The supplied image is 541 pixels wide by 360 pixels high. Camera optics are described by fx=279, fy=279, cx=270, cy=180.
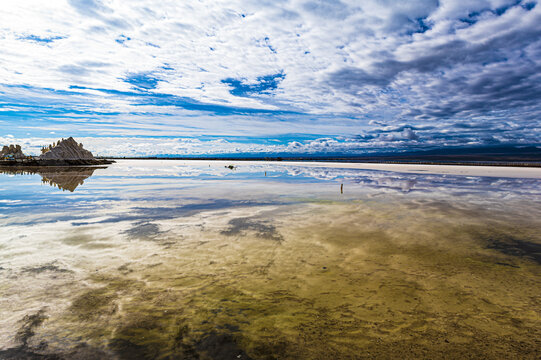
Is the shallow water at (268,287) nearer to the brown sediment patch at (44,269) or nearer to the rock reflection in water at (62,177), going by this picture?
the brown sediment patch at (44,269)

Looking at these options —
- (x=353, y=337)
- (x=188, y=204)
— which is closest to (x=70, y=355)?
(x=353, y=337)

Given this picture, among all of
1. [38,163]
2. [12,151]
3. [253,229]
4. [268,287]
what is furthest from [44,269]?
[12,151]

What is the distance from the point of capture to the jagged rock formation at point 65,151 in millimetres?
77094

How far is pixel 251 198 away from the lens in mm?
19672

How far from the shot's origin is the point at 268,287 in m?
6.68

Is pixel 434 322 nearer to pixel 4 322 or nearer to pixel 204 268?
pixel 204 268

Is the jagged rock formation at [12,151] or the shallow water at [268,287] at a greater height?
the jagged rock formation at [12,151]

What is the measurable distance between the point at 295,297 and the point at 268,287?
76cm

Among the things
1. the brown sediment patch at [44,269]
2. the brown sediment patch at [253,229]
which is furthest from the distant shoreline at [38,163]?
the brown sediment patch at [44,269]

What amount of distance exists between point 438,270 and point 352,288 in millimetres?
2886

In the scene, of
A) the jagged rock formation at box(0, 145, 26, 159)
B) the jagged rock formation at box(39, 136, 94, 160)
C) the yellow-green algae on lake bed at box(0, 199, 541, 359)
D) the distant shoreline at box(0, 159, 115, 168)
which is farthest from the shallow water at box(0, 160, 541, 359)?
the jagged rock formation at box(0, 145, 26, 159)

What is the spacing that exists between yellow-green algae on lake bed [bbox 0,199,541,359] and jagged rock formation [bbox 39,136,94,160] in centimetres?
8475

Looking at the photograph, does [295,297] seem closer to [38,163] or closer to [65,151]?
[38,163]

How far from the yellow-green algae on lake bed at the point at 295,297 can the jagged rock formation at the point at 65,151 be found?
84748 mm
